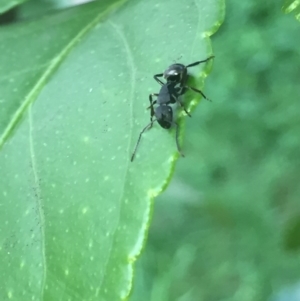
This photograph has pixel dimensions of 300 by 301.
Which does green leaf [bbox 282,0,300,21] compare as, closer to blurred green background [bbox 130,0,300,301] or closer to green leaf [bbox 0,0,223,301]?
green leaf [bbox 0,0,223,301]

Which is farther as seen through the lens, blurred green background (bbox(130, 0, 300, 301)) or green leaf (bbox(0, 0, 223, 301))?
blurred green background (bbox(130, 0, 300, 301))

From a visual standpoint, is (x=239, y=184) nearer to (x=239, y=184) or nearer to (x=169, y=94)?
(x=239, y=184)

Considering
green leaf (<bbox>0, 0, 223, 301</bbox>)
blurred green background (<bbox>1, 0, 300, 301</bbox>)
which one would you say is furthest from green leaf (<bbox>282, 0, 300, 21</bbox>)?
blurred green background (<bbox>1, 0, 300, 301</bbox>)

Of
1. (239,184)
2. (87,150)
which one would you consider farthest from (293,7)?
(239,184)

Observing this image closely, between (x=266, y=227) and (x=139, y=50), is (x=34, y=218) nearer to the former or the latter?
(x=139, y=50)

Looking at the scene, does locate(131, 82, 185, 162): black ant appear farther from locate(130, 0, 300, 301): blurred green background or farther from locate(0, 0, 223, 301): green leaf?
locate(130, 0, 300, 301): blurred green background

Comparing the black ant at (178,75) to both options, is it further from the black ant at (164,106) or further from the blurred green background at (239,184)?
the blurred green background at (239,184)
